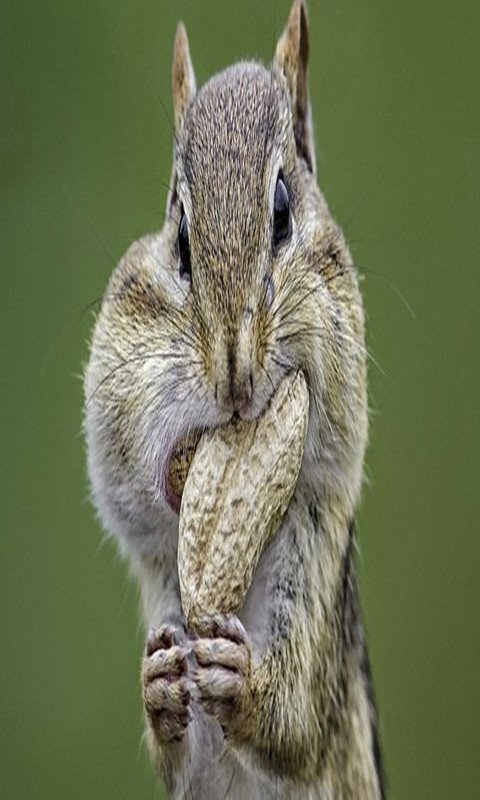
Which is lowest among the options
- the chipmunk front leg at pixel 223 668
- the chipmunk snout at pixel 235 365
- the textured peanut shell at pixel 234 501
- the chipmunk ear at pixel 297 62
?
the chipmunk front leg at pixel 223 668

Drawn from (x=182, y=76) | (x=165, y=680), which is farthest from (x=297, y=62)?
(x=165, y=680)

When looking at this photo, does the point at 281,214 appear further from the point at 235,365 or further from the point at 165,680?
the point at 165,680

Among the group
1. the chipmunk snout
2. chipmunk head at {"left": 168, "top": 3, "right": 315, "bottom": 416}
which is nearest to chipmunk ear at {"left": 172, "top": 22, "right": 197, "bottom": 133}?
chipmunk head at {"left": 168, "top": 3, "right": 315, "bottom": 416}

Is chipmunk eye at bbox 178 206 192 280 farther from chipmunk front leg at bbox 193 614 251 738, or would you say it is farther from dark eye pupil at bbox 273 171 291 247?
chipmunk front leg at bbox 193 614 251 738

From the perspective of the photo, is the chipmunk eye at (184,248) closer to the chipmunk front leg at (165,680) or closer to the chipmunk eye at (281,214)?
the chipmunk eye at (281,214)

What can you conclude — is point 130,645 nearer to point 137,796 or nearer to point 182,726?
point 137,796

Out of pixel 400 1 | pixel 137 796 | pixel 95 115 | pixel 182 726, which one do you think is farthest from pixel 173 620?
pixel 400 1

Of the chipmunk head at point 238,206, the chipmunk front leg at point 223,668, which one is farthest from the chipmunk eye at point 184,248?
the chipmunk front leg at point 223,668
